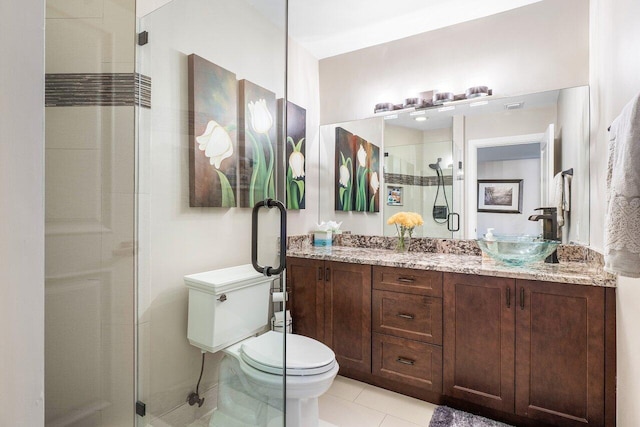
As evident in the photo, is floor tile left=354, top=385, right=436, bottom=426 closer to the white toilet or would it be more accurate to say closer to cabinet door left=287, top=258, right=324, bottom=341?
cabinet door left=287, top=258, right=324, bottom=341

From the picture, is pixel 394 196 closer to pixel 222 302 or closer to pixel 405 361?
pixel 405 361

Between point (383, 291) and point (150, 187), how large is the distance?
1465 millimetres

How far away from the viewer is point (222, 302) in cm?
133

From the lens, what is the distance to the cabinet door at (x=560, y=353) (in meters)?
1.47

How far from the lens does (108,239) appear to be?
4.40 ft

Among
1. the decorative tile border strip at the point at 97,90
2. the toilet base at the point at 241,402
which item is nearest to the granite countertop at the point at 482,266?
the toilet base at the point at 241,402

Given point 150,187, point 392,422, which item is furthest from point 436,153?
point 150,187

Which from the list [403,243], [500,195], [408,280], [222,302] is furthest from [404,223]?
[222,302]

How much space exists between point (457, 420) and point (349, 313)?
2.72 ft

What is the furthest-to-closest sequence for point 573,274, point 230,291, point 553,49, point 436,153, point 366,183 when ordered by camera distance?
point 366,183 < point 436,153 < point 553,49 < point 573,274 < point 230,291

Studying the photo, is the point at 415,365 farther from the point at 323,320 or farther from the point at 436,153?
the point at 436,153

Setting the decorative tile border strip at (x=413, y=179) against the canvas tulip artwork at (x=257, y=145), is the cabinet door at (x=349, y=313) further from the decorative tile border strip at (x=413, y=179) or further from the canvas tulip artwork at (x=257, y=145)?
the canvas tulip artwork at (x=257, y=145)

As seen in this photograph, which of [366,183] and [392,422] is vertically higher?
[366,183]

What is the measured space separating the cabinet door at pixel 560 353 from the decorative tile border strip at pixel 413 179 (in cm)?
100
